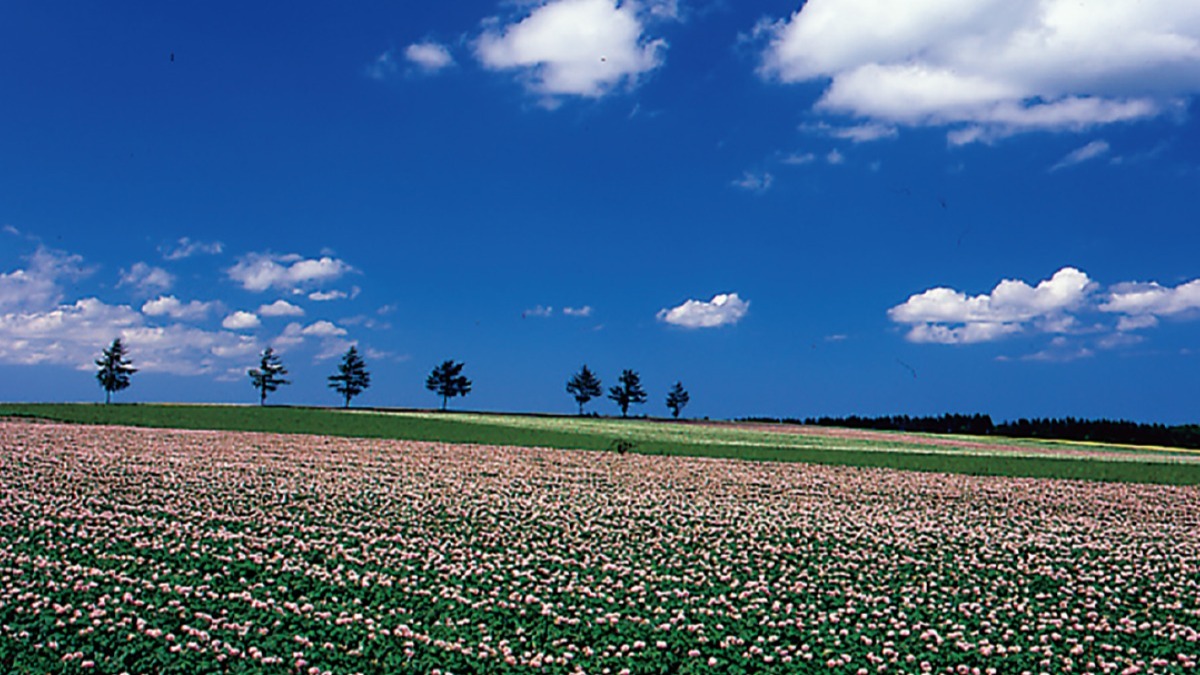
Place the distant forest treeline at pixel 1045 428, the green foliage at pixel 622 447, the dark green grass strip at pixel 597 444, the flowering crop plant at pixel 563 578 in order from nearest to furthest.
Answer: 1. the flowering crop plant at pixel 563 578
2. the dark green grass strip at pixel 597 444
3. the green foliage at pixel 622 447
4. the distant forest treeline at pixel 1045 428

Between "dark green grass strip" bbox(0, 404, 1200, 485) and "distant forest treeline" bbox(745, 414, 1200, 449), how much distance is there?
132ft

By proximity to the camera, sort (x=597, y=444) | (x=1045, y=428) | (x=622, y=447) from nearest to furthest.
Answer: (x=622, y=447)
(x=597, y=444)
(x=1045, y=428)

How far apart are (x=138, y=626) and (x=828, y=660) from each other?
29.2ft

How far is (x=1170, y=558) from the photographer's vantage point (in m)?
19.2

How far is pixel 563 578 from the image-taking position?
48.1ft

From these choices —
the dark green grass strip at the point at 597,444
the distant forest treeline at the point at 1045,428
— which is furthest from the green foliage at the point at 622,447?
the distant forest treeline at the point at 1045,428

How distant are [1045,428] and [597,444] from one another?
70.5 m

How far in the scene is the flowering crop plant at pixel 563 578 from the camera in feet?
36.2

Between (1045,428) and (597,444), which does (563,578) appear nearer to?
(597,444)

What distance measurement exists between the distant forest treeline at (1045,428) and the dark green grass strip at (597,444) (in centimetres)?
4022

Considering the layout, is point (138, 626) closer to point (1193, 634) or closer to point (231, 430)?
point (1193, 634)

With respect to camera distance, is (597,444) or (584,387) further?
(584,387)

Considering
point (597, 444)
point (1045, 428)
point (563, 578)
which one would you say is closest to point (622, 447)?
point (597, 444)

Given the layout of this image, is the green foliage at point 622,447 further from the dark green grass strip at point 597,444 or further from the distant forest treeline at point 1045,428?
the distant forest treeline at point 1045,428
